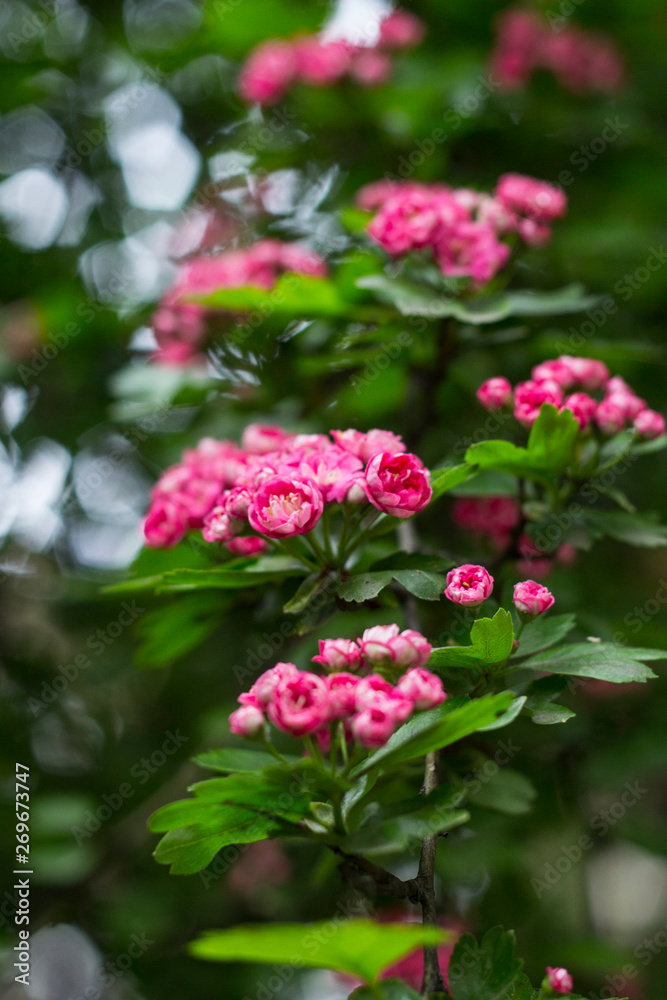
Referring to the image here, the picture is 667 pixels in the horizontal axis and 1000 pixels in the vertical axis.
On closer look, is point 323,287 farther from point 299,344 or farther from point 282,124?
point 282,124

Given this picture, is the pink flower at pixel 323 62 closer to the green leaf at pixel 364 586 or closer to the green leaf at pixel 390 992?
the green leaf at pixel 364 586

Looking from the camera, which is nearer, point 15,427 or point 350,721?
point 350,721

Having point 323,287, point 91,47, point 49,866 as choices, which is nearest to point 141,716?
point 49,866

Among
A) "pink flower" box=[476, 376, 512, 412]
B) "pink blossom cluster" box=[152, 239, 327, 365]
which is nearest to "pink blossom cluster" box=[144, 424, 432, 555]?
"pink flower" box=[476, 376, 512, 412]

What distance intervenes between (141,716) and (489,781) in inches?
74.8

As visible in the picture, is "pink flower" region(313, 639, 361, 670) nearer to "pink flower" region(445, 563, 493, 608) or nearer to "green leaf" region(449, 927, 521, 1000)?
"pink flower" region(445, 563, 493, 608)

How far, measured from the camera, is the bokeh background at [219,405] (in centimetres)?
200

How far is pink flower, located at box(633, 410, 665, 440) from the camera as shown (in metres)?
1.32

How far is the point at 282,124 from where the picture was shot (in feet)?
8.34

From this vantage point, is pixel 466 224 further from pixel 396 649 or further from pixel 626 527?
pixel 396 649

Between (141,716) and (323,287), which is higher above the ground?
(323,287)

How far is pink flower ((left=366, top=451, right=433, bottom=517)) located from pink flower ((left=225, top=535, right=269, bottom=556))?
0.29 meters

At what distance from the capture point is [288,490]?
108cm

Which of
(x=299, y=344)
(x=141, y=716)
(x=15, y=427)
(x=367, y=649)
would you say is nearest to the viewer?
(x=367, y=649)
